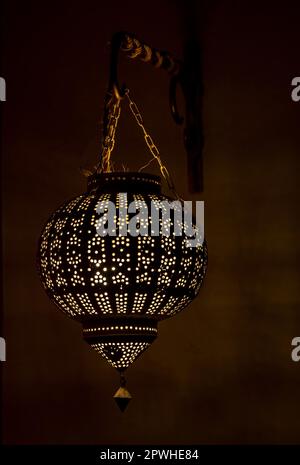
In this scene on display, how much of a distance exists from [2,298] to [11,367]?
0.72ft

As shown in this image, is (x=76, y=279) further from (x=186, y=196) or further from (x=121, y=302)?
(x=186, y=196)

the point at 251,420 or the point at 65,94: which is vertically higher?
the point at 65,94

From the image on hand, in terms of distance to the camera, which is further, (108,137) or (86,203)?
(108,137)

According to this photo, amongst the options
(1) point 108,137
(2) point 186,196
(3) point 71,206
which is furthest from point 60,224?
(2) point 186,196

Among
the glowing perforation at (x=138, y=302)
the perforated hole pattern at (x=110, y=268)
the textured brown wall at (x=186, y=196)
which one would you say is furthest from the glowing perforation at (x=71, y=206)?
the textured brown wall at (x=186, y=196)

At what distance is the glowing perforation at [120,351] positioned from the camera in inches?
73.5

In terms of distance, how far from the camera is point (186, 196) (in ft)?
8.51

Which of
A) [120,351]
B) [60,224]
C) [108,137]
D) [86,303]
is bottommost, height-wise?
[120,351]

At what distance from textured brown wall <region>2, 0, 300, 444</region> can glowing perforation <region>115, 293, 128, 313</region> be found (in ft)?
2.31

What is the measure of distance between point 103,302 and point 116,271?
0.24 ft
